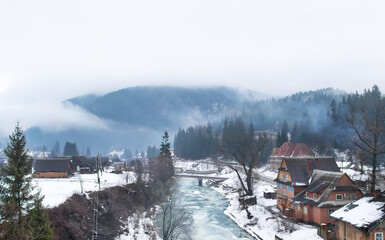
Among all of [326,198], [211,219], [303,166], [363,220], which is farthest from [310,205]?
[211,219]

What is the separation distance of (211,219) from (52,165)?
37.5 metres

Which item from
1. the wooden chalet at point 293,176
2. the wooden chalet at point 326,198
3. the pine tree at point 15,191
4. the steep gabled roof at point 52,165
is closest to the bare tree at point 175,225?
the wooden chalet at point 293,176

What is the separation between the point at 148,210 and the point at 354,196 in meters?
32.3

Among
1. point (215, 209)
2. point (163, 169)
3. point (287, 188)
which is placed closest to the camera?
point (287, 188)

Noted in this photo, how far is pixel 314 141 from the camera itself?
11238 cm

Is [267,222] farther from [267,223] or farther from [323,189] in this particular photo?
[323,189]

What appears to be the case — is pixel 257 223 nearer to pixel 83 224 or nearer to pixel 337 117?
pixel 83 224

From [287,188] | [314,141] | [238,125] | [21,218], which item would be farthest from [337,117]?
[21,218]

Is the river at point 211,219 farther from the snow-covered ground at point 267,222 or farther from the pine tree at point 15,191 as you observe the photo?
the pine tree at point 15,191

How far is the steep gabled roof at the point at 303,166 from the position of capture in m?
48.2

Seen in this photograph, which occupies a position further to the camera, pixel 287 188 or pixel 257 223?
pixel 287 188

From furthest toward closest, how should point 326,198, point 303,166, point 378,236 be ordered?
point 303,166 < point 326,198 < point 378,236

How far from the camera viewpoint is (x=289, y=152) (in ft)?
306

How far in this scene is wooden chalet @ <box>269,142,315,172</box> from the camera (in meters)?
90.3
